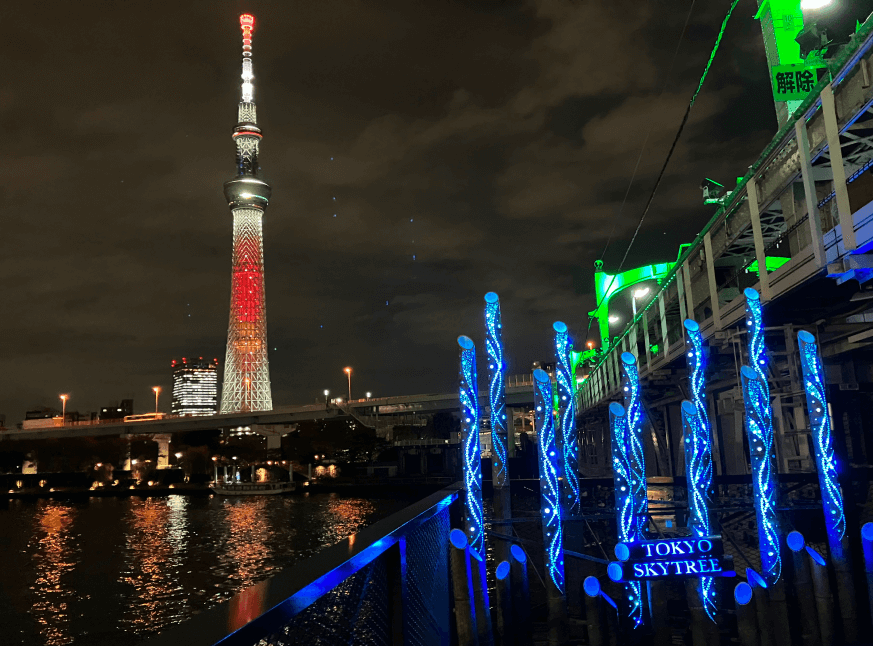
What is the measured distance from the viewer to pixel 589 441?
72750mm

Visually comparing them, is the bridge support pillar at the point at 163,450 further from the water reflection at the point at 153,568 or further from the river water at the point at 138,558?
the water reflection at the point at 153,568

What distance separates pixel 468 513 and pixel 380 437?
4731 inches

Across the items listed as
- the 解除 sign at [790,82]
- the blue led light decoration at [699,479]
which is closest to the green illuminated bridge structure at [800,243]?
the blue led light decoration at [699,479]

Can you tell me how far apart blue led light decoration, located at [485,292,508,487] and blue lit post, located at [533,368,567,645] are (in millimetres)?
755

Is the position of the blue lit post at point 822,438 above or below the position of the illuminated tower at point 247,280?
below

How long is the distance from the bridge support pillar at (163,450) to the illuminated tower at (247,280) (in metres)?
13.7

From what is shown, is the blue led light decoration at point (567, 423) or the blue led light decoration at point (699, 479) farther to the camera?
the blue led light decoration at point (567, 423)

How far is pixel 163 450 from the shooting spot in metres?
148

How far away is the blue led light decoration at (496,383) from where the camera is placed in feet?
42.6

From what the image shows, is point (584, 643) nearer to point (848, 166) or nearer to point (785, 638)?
point (785, 638)

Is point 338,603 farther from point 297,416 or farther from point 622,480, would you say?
point 297,416

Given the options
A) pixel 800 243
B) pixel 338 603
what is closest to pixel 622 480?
pixel 800 243

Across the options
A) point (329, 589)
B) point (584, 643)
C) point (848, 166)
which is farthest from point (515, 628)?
point (329, 589)

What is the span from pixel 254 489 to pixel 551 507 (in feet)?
285
